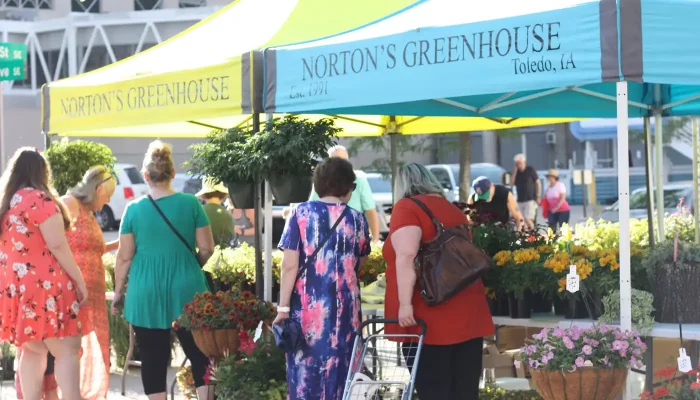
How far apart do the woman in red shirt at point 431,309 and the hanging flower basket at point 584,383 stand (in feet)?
1.92

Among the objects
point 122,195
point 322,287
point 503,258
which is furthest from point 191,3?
point 322,287

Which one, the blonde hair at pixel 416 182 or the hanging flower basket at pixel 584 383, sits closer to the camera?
the hanging flower basket at pixel 584 383

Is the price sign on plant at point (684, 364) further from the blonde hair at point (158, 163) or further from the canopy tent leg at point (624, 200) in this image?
the blonde hair at point (158, 163)

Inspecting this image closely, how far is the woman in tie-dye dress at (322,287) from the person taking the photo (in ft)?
17.0

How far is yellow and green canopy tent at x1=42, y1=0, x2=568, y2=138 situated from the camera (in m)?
6.21

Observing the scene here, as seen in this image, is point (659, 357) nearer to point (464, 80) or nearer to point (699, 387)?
point (699, 387)

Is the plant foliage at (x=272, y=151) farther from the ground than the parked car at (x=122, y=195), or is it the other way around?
the parked car at (x=122, y=195)

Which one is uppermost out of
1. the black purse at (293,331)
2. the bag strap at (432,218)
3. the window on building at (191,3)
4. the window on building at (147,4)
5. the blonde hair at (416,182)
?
the window on building at (191,3)

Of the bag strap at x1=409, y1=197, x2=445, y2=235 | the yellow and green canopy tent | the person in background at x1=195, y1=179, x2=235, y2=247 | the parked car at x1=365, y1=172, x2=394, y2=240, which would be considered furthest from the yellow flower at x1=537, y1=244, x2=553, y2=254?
the parked car at x1=365, y1=172, x2=394, y2=240

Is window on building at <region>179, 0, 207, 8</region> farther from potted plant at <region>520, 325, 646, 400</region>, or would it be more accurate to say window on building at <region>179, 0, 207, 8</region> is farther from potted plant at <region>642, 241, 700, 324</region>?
potted plant at <region>520, 325, 646, 400</region>

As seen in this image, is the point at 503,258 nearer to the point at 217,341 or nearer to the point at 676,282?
the point at 676,282

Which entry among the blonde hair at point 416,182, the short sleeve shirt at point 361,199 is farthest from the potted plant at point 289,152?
the short sleeve shirt at point 361,199

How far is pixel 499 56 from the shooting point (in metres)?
4.61

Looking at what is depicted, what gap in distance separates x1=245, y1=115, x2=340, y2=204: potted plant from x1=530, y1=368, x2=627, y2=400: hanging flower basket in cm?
215
